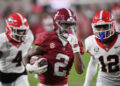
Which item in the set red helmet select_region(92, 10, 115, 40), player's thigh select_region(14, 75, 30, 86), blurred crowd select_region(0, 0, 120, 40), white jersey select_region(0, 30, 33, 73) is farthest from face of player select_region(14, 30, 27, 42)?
blurred crowd select_region(0, 0, 120, 40)

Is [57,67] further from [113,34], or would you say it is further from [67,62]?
[113,34]

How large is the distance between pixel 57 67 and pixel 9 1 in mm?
13749

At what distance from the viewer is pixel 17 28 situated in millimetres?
5414

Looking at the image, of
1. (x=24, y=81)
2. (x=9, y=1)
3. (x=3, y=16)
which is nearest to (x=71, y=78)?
(x=24, y=81)

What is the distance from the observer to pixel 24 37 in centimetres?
543

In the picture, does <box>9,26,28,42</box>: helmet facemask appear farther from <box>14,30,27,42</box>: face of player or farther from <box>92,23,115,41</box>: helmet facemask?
<box>92,23,115,41</box>: helmet facemask

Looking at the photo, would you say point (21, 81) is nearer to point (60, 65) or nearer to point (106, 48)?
point (60, 65)

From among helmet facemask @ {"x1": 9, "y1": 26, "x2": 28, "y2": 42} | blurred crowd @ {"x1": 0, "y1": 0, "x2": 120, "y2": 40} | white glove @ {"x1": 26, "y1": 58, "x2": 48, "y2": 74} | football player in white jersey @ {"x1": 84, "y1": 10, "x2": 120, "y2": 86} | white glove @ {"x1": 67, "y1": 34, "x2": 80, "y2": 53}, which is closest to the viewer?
white glove @ {"x1": 67, "y1": 34, "x2": 80, "y2": 53}

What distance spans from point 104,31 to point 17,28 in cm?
139

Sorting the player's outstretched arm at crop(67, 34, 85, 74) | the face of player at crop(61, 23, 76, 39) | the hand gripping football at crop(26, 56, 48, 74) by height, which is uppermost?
the face of player at crop(61, 23, 76, 39)

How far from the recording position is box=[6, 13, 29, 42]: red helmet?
5387mm

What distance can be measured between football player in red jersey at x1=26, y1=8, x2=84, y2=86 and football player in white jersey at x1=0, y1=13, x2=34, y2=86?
0.58 metres

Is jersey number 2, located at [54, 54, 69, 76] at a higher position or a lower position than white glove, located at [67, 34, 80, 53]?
lower

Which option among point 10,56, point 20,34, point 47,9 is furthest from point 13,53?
point 47,9
